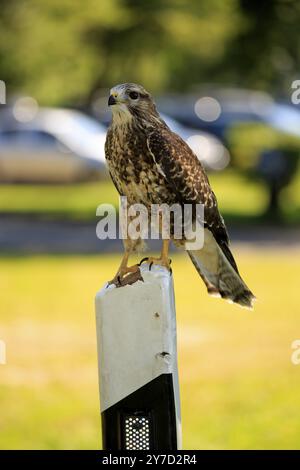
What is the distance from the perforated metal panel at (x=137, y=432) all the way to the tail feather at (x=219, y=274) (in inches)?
41.3

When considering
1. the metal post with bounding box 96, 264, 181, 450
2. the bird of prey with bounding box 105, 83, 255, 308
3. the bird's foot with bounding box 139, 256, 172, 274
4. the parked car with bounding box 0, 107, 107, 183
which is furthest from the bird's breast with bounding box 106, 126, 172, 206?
the parked car with bounding box 0, 107, 107, 183

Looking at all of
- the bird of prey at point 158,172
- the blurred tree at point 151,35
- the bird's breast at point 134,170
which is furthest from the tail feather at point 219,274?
the blurred tree at point 151,35

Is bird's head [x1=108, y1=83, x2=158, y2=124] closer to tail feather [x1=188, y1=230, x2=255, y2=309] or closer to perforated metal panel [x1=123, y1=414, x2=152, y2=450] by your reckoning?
tail feather [x1=188, y1=230, x2=255, y2=309]

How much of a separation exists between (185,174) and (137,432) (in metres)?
1.47

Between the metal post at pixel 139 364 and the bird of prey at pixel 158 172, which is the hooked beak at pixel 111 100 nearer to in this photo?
the bird of prey at pixel 158 172

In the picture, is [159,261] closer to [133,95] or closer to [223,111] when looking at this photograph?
[133,95]

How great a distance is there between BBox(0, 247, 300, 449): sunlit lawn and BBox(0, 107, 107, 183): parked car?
11.9 meters

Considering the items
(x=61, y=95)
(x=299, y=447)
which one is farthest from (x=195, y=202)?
(x=61, y=95)

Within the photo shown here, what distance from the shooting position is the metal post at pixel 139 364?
11.6 feet

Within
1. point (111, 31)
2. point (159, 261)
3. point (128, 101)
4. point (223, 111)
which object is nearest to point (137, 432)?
point (159, 261)

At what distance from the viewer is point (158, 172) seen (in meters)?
4.68

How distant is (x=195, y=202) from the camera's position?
15.7 ft

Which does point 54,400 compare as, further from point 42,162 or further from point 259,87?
point 42,162

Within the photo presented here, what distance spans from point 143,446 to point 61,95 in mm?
33144
